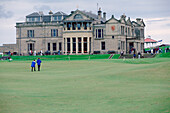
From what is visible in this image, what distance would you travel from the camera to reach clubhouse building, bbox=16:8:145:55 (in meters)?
87.5

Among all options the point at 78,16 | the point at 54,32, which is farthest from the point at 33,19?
the point at 78,16

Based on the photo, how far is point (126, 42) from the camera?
9025 centimetres

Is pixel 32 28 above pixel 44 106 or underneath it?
above

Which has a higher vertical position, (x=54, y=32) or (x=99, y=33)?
(x=54, y=32)

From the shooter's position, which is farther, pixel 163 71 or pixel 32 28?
pixel 32 28

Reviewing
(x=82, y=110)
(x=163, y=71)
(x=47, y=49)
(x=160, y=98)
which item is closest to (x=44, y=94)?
(x=82, y=110)

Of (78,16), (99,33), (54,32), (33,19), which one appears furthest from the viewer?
(33,19)

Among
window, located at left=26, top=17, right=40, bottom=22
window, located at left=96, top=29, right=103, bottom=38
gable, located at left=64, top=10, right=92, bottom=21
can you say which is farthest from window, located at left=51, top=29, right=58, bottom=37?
window, located at left=96, top=29, right=103, bottom=38

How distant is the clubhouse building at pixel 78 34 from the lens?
87.5 m

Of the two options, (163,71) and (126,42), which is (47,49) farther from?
(163,71)

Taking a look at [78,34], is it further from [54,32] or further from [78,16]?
[54,32]

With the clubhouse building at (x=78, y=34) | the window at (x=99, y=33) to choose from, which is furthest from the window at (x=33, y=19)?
the window at (x=99, y=33)

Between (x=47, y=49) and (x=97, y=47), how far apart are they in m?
16.1

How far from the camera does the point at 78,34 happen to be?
88438 mm
